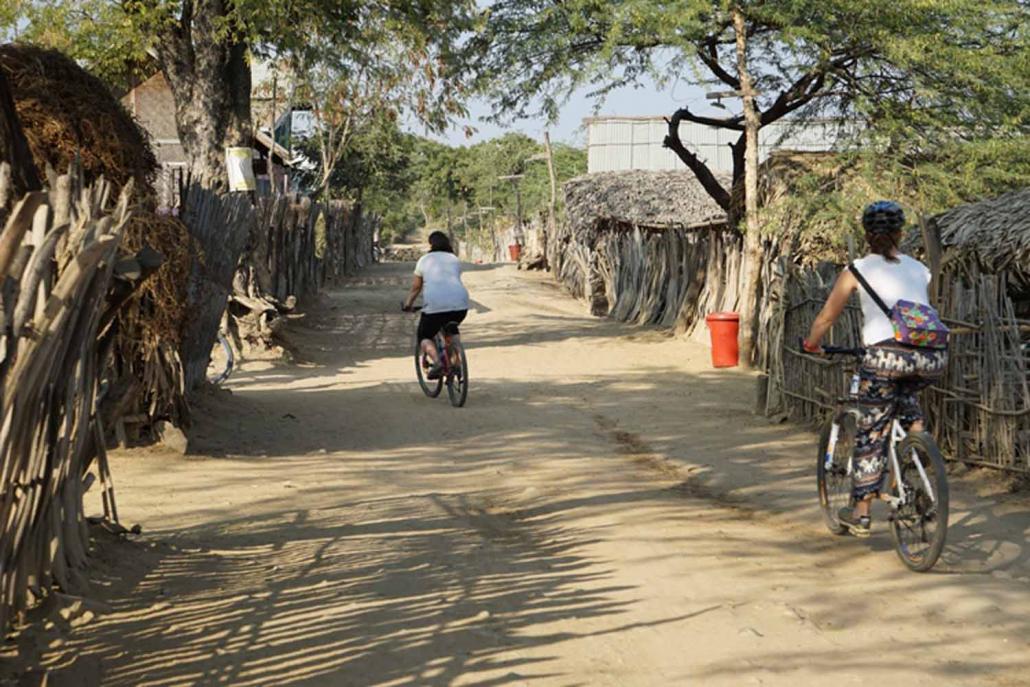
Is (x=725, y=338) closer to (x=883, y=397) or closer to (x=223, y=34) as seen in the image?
(x=223, y=34)

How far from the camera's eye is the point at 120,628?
15.0 ft

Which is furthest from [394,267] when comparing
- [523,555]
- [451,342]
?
[523,555]

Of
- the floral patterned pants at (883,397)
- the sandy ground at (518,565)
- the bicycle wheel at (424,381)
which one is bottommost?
the sandy ground at (518,565)

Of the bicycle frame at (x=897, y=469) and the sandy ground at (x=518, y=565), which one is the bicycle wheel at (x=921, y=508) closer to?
the bicycle frame at (x=897, y=469)

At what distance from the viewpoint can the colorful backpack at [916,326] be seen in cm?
562

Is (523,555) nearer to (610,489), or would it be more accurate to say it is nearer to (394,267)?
(610,489)

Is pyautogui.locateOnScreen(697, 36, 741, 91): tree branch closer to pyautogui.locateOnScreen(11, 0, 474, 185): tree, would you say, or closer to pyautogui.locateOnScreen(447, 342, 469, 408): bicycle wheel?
pyautogui.locateOnScreen(11, 0, 474, 185): tree

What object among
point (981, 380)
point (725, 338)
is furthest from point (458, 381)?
point (981, 380)

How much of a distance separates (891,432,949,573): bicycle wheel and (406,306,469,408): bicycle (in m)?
5.75

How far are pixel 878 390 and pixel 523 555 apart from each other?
5.83 ft

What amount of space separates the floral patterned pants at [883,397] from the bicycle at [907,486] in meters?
0.06

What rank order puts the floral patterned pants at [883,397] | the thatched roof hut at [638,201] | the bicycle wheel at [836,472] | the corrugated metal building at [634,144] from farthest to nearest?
the corrugated metal building at [634,144]
the thatched roof hut at [638,201]
the bicycle wheel at [836,472]
the floral patterned pants at [883,397]

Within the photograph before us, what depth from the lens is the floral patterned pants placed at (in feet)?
18.6

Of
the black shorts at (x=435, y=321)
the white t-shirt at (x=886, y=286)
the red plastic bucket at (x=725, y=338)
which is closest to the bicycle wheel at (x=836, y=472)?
the white t-shirt at (x=886, y=286)
